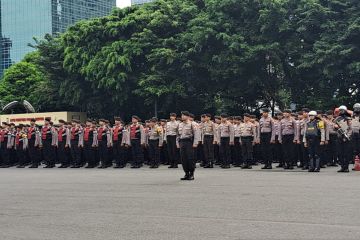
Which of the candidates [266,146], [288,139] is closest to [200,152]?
[266,146]

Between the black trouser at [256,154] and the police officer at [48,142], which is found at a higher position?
the police officer at [48,142]

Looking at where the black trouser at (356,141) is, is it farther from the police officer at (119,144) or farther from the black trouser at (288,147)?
the police officer at (119,144)

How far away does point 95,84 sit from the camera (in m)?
35.2

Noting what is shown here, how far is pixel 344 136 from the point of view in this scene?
55.5ft

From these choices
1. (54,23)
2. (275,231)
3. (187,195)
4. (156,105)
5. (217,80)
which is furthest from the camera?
(54,23)

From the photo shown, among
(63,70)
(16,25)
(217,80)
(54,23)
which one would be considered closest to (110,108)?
(63,70)

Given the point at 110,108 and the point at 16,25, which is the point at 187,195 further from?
the point at 16,25

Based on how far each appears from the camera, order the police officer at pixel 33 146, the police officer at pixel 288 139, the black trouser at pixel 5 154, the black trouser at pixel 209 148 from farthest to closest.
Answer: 1. the black trouser at pixel 5 154
2. the police officer at pixel 33 146
3. the black trouser at pixel 209 148
4. the police officer at pixel 288 139

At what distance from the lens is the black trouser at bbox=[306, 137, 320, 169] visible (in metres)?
16.8

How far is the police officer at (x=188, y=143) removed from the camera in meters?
15.1

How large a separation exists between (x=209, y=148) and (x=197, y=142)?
5216 mm

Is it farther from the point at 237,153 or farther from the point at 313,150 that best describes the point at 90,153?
the point at 313,150

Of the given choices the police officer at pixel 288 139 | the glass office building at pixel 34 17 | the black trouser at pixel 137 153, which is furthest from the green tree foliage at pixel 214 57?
the glass office building at pixel 34 17

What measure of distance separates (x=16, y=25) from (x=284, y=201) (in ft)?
362
